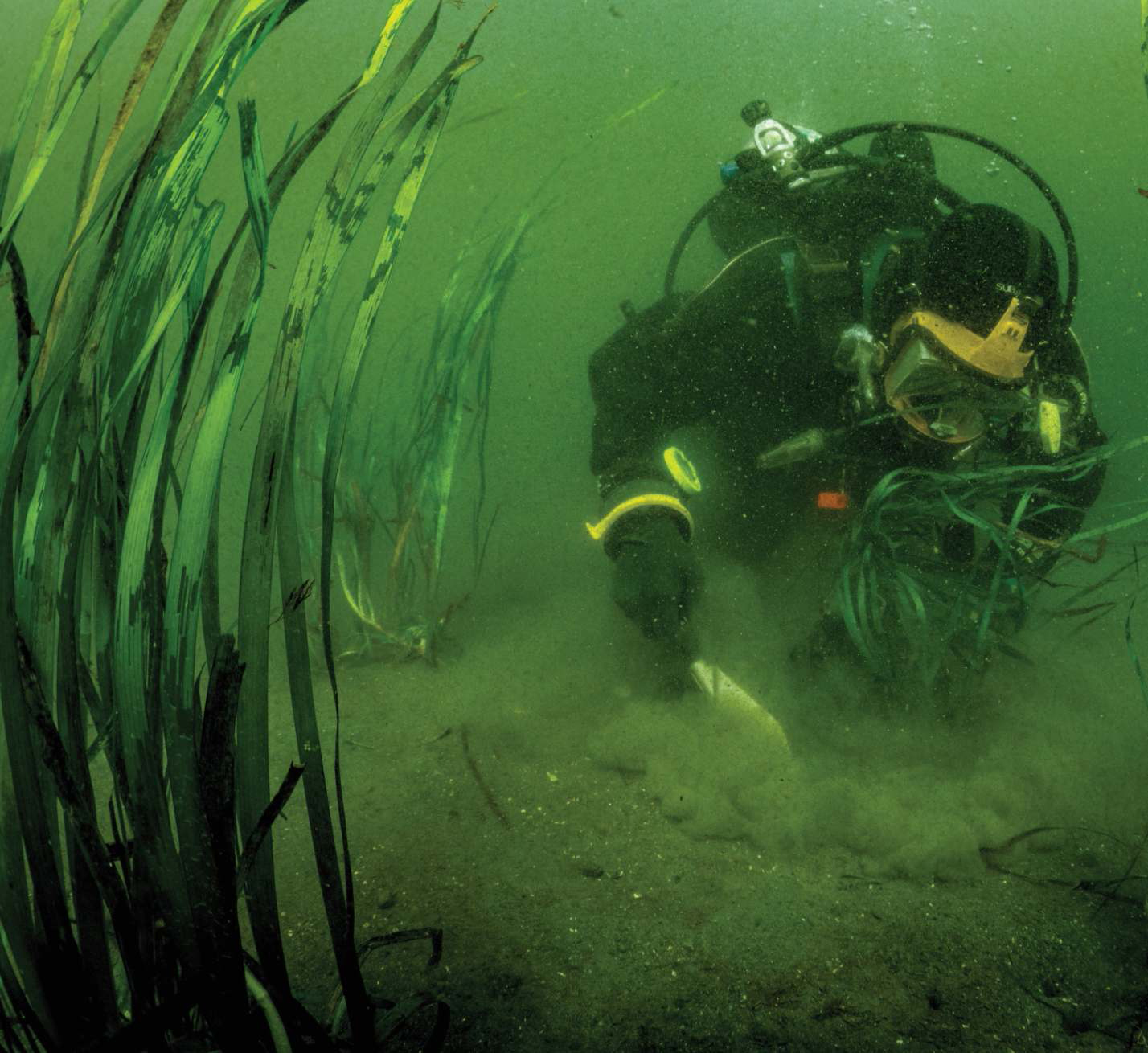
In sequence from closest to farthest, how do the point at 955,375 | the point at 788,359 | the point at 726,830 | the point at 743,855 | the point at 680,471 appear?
the point at 743,855, the point at 726,830, the point at 955,375, the point at 680,471, the point at 788,359

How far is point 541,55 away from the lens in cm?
1997

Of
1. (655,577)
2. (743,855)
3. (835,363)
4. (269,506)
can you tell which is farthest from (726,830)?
(835,363)

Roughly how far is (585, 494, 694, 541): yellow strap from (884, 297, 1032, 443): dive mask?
102 centimetres

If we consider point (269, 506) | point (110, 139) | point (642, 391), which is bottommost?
point (642, 391)

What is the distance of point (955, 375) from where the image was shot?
2.49 metres

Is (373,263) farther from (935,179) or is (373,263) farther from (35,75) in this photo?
(935,179)

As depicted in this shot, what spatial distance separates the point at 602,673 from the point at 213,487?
103 inches

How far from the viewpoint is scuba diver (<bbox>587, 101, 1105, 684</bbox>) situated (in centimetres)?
255

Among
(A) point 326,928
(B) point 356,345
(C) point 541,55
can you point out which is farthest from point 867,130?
(C) point 541,55

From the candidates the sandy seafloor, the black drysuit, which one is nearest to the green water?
the sandy seafloor

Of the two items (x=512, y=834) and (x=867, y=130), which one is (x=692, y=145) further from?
(x=512, y=834)

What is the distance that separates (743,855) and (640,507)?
171 cm

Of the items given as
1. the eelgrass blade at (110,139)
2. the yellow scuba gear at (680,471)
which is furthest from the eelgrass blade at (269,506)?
the yellow scuba gear at (680,471)

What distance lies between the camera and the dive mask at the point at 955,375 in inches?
96.3
